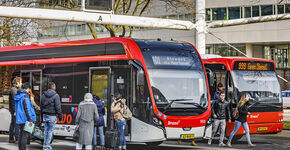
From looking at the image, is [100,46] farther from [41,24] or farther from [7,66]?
[41,24]

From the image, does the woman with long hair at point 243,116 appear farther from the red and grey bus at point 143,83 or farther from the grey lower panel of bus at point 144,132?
the grey lower panel of bus at point 144,132

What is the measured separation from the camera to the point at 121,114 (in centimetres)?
1372

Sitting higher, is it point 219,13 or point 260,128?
point 219,13

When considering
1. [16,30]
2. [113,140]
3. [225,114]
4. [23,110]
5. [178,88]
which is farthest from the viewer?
[16,30]

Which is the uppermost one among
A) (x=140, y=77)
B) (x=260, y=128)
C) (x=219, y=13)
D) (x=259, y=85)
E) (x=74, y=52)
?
(x=219, y=13)

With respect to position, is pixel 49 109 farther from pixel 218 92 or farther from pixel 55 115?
pixel 218 92

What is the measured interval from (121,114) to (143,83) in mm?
986

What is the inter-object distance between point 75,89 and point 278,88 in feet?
22.5

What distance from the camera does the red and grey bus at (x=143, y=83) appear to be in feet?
44.5

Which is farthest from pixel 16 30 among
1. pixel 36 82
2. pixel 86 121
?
pixel 86 121

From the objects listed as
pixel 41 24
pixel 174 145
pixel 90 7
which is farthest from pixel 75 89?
pixel 41 24

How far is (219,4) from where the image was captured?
50.5 metres

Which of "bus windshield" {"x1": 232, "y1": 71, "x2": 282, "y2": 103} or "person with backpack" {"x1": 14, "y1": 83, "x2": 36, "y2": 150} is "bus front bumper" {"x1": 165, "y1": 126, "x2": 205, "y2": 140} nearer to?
"bus windshield" {"x1": 232, "y1": 71, "x2": 282, "y2": 103}

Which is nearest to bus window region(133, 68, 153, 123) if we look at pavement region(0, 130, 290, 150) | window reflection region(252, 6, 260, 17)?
pavement region(0, 130, 290, 150)
